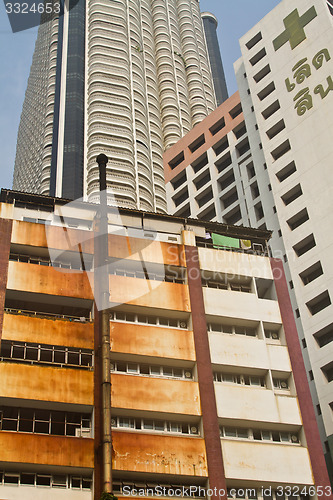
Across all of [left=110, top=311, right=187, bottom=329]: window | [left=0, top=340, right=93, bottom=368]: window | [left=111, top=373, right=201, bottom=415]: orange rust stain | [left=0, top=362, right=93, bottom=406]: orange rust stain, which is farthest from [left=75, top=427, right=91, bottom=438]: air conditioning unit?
[left=110, top=311, right=187, bottom=329]: window

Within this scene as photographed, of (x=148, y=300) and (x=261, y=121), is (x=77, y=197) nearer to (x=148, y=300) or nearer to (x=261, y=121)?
(x=261, y=121)

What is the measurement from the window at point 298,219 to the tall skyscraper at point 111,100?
1704 inches

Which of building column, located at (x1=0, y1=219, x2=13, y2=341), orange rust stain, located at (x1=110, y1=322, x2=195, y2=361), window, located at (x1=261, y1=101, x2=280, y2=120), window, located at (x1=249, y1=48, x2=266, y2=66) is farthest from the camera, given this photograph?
window, located at (x1=249, y1=48, x2=266, y2=66)

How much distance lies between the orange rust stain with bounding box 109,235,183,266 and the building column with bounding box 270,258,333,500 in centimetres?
758

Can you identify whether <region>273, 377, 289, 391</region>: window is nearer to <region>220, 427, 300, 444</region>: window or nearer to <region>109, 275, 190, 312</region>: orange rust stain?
<region>220, 427, 300, 444</region>: window

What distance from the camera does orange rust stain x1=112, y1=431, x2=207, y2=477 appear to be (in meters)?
34.2

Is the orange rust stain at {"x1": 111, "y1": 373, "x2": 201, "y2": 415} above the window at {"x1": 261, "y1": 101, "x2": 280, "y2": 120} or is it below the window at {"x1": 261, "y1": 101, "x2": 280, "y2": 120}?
below

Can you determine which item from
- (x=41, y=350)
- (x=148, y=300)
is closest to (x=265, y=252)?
(x=148, y=300)

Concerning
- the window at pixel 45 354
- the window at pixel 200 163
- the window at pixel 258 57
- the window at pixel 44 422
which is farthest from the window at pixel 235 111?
the window at pixel 44 422

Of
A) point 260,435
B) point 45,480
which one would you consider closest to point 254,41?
point 260,435

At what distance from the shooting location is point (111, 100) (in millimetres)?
110500

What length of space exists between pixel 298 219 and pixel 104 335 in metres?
31.0

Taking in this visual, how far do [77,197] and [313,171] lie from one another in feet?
149

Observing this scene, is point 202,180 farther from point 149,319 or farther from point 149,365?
point 149,365
